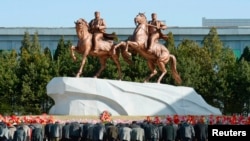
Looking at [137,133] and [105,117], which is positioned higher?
[105,117]

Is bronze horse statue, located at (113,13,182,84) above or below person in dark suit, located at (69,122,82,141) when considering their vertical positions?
above

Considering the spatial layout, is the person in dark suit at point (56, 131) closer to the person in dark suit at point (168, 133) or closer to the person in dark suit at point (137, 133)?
the person in dark suit at point (137, 133)

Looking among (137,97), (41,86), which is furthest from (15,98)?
(137,97)

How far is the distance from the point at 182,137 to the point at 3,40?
139ft

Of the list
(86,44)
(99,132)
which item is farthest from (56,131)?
(86,44)

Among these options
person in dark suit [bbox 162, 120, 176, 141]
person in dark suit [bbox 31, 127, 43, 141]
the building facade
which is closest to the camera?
person in dark suit [bbox 31, 127, 43, 141]

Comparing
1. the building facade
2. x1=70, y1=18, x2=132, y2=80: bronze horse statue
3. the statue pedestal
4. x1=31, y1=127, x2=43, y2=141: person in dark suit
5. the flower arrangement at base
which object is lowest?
x1=31, y1=127, x2=43, y2=141: person in dark suit

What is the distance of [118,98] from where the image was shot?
72.3ft

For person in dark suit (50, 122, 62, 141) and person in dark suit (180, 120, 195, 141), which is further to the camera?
person in dark suit (50, 122, 62, 141)

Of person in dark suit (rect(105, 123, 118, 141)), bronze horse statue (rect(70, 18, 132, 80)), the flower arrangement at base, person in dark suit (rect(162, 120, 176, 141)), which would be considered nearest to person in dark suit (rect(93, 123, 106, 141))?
person in dark suit (rect(105, 123, 118, 141))

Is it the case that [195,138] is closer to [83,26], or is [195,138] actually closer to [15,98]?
[83,26]

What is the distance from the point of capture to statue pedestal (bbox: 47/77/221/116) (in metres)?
21.7

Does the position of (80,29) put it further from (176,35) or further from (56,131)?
(176,35)

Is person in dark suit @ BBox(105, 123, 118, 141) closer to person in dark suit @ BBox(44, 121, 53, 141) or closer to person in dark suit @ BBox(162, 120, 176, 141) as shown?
person in dark suit @ BBox(162, 120, 176, 141)
